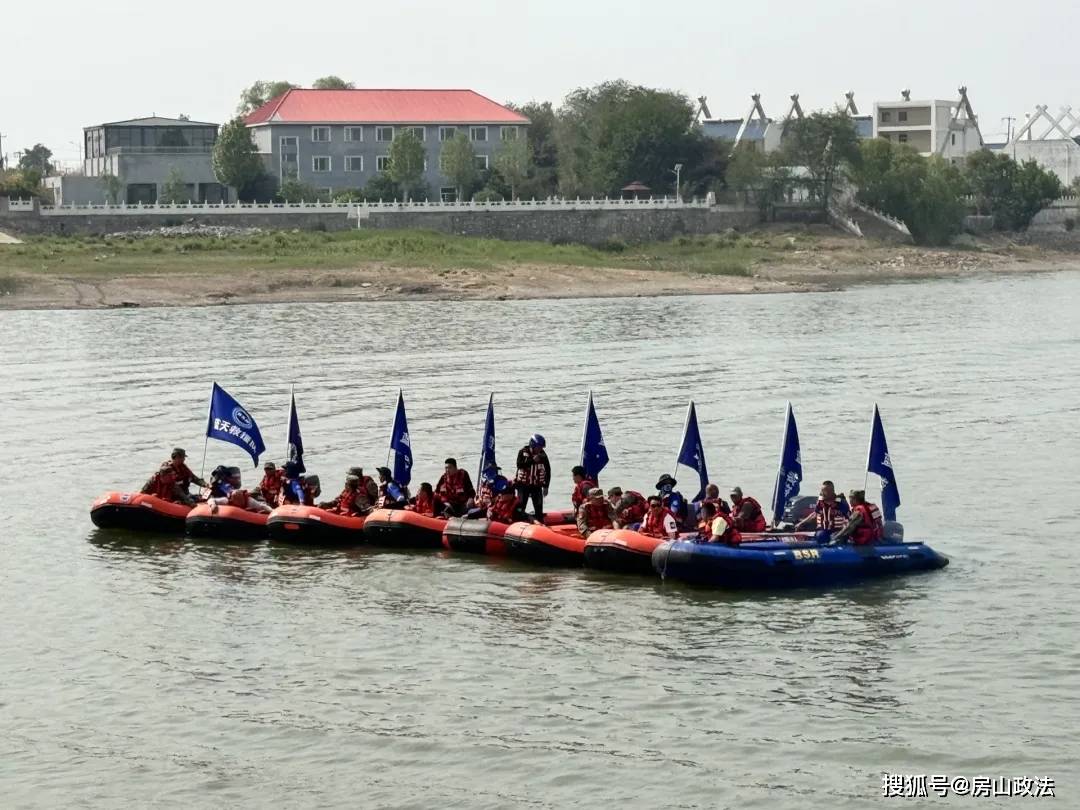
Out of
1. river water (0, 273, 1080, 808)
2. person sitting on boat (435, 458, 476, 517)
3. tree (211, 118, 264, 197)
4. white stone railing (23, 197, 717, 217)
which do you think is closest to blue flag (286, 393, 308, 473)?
river water (0, 273, 1080, 808)

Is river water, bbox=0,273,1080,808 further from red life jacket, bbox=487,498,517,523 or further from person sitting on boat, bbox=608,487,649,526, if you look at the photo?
person sitting on boat, bbox=608,487,649,526

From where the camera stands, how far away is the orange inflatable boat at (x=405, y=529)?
30.5 meters

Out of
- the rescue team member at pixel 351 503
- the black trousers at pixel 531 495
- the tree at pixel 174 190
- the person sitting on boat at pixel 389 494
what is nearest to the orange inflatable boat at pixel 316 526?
the rescue team member at pixel 351 503

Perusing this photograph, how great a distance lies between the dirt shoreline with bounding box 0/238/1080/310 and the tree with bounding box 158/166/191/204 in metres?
29.8

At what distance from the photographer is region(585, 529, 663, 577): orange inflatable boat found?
27812 mm

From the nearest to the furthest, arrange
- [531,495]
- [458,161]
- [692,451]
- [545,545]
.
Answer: [545,545] → [692,451] → [531,495] → [458,161]

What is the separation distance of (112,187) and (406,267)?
3451cm

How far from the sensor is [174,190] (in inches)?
4599

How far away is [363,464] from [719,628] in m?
15.9

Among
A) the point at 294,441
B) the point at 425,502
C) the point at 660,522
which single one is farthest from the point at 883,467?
the point at 294,441

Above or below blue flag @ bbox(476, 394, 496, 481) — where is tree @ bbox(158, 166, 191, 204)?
above

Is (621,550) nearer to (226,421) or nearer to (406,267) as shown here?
(226,421)

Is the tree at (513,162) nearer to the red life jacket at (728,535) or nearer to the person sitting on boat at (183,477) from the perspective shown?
the person sitting on boat at (183,477)

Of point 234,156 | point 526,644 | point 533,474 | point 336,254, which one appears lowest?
point 526,644
